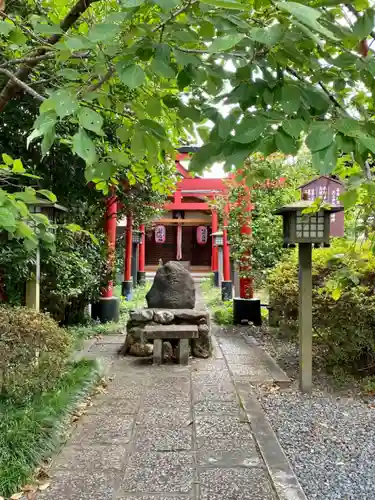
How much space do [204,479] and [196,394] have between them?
1777mm

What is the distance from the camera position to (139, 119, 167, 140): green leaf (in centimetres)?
136

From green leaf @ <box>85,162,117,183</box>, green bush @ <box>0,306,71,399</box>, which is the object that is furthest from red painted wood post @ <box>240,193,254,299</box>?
green leaf @ <box>85,162,117,183</box>

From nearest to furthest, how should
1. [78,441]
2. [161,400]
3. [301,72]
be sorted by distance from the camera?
[301,72]
[78,441]
[161,400]

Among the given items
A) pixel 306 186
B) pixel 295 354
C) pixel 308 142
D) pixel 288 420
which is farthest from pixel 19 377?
pixel 306 186

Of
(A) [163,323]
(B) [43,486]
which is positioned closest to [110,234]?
(A) [163,323]

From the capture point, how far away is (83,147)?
1.18 meters

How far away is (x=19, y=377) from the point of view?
3572 mm

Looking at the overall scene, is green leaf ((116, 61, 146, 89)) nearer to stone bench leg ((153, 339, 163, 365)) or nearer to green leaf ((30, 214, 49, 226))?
green leaf ((30, 214, 49, 226))

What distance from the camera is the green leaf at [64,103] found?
112cm

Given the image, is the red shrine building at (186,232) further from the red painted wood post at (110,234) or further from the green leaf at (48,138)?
the green leaf at (48,138)

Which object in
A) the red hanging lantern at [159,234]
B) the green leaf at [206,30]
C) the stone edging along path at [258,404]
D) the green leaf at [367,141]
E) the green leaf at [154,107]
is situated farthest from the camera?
the red hanging lantern at [159,234]

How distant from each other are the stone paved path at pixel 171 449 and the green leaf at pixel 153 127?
197 centimetres

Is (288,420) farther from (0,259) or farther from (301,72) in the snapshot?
(0,259)

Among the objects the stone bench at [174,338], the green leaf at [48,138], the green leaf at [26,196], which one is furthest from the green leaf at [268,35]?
the stone bench at [174,338]
